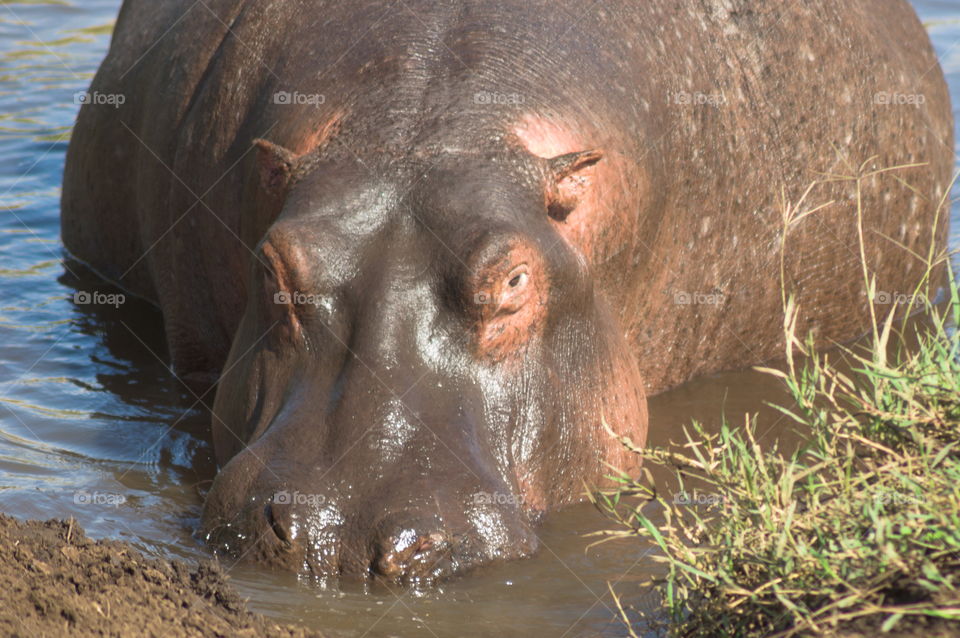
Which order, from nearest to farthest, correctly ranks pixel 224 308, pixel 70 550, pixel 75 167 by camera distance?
pixel 70 550 < pixel 224 308 < pixel 75 167

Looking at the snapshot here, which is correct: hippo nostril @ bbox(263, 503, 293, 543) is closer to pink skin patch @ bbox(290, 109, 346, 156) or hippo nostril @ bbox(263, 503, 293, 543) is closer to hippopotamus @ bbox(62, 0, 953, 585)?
hippopotamus @ bbox(62, 0, 953, 585)

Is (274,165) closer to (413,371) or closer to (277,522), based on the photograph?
(413,371)

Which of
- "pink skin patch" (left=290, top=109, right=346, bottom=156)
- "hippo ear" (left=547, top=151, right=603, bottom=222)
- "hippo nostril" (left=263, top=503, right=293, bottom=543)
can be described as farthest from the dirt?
"hippo ear" (left=547, top=151, right=603, bottom=222)

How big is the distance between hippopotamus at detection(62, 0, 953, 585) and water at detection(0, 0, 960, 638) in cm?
11

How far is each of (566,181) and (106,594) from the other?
2.26 metres

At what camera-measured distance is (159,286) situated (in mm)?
7465

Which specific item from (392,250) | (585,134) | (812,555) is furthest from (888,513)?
(585,134)

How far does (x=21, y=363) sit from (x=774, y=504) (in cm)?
474

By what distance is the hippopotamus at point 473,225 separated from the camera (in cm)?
488

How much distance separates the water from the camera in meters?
4.70

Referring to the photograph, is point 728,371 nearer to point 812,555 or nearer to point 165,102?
point 165,102

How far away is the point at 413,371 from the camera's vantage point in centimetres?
495

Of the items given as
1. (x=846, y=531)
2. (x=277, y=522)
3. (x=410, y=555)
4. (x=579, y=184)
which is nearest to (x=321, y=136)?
(x=579, y=184)

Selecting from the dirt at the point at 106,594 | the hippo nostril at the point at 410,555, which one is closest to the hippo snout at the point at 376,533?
the hippo nostril at the point at 410,555
